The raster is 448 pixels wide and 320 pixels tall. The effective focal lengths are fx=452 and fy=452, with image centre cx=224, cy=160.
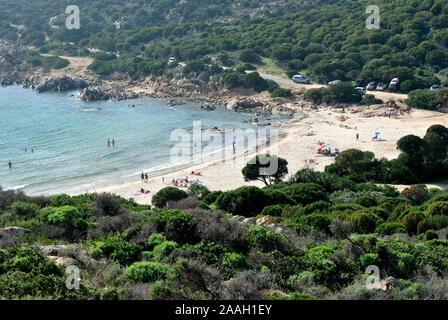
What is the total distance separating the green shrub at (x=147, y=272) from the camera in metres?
9.25

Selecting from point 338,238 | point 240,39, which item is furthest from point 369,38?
point 338,238

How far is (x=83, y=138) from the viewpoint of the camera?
4878cm

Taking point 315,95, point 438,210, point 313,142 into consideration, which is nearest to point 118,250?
point 438,210

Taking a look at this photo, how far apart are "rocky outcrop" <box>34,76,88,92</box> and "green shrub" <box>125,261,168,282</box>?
72986 mm

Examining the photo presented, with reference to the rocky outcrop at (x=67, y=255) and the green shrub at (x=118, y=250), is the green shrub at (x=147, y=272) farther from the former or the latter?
the rocky outcrop at (x=67, y=255)

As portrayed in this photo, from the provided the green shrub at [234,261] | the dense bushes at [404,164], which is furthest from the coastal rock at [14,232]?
the dense bushes at [404,164]

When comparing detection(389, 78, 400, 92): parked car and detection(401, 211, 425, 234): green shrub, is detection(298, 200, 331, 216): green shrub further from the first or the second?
detection(389, 78, 400, 92): parked car

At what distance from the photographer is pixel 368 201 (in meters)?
22.6

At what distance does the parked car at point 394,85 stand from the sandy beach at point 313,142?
8049mm

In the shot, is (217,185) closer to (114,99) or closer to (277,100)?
(277,100)

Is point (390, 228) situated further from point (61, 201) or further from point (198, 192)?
point (198, 192)

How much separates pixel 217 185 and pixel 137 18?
3415 inches

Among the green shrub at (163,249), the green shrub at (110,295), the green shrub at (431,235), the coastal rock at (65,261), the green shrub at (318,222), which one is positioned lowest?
the green shrub at (431,235)

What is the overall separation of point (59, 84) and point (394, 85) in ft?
175
